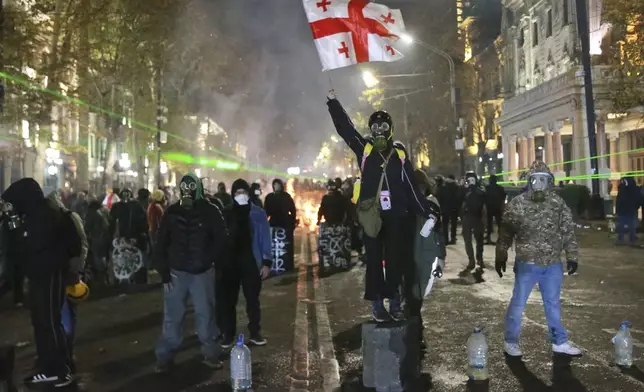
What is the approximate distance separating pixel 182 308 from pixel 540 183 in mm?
3594

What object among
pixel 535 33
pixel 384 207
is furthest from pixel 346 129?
pixel 535 33

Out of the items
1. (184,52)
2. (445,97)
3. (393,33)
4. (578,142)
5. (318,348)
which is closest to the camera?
(318,348)

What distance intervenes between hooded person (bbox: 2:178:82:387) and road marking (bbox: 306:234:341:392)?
2.35 metres

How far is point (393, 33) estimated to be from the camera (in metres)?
8.66

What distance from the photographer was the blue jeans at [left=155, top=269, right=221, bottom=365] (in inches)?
253

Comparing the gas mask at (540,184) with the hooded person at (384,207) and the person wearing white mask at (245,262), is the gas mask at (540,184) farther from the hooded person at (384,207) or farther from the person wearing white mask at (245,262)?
the person wearing white mask at (245,262)

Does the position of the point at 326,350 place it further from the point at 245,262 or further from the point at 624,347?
the point at 624,347

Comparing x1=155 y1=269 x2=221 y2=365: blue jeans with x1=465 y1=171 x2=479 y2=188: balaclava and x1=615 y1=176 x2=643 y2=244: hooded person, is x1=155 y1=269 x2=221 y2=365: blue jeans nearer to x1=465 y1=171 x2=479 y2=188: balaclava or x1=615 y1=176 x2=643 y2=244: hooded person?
x1=465 y1=171 x2=479 y2=188: balaclava

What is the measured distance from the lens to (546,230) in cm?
668

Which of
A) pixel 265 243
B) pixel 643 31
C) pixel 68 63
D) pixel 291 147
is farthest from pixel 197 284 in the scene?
pixel 291 147

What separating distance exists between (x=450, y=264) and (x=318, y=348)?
8.02 m

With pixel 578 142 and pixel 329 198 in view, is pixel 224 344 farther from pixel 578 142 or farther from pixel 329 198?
pixel 578 142

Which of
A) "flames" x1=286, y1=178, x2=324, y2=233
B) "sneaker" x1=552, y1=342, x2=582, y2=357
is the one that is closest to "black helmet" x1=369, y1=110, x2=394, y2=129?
"sneaker" x1=552, y1=342, x2=582, y2=357

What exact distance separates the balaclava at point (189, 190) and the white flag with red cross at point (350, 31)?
202 centimetres
